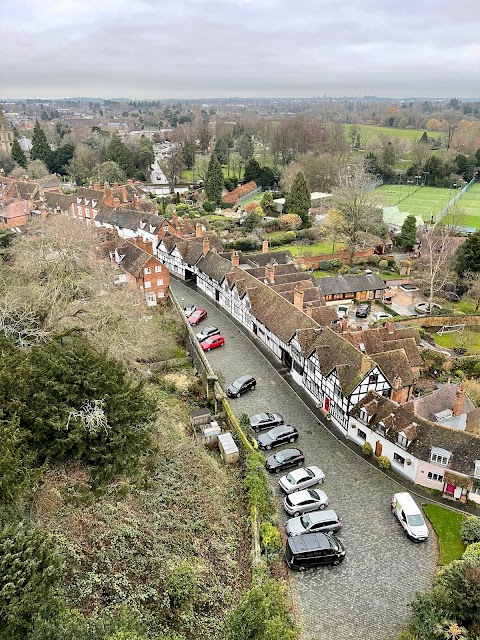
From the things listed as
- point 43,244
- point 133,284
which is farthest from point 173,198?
point 43,244

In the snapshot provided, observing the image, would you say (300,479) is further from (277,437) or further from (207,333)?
(207,333)

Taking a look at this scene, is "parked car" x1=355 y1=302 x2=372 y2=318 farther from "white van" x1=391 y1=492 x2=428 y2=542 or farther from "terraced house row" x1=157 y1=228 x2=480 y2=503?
"white van" x1=391 y1=492 x2=428 y2=542

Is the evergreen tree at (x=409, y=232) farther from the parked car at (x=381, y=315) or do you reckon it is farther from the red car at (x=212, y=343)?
the red car at (x=212, y=343)

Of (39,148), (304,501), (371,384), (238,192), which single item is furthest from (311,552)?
(39,148)

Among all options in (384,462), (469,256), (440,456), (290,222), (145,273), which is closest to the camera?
(440,456)

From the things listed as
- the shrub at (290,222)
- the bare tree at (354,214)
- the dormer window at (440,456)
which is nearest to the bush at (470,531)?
the dormer window at (440,456)

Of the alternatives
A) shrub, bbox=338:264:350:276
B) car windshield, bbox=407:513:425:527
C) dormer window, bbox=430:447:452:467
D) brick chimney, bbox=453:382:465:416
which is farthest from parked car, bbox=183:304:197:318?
car windshield, bbox=407:513:425:527
